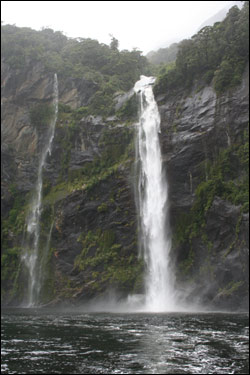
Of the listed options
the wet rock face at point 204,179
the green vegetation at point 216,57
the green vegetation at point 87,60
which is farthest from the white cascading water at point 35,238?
the green vegetation at point 216,57

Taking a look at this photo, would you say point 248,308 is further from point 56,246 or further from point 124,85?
point 124,85

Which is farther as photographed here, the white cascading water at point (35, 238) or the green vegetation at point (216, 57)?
the white cascading water at point (35, 238)

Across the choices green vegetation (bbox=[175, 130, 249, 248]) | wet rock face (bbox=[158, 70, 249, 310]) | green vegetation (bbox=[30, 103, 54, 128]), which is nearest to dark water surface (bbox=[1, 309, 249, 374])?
wet rock face (bbox=[158, 70, 249, 310])

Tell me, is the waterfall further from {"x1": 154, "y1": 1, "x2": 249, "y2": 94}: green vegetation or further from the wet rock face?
{"x1": 154, "y1": 1, "x2": 249, "y2": 94}: green vegetation

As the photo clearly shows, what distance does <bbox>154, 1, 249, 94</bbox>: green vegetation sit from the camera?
25.4m

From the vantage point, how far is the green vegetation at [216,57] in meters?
25.4

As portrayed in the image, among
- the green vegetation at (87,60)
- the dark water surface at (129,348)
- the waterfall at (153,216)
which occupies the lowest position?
the dark water surface at (129,348)

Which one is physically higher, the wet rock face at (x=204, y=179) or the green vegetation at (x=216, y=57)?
the green vegetation at (x=216, y=57)

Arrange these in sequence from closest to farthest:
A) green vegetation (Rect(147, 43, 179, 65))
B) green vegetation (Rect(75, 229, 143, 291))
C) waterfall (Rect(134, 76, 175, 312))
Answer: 1. waterfall (Rect(134, 76, 175, 312))
2. green vegetation (Rect(75, 229, 143, 291))
3. green vegetation (Rect(147, 43, 179, 65))

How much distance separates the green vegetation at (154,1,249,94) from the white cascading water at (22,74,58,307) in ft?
38.3

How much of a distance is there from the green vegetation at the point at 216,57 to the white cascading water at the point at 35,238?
38.3 feet

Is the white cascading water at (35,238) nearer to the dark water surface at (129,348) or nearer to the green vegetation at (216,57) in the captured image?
the green vegetation at (216,57)

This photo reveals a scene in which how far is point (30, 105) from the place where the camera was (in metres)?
37.2

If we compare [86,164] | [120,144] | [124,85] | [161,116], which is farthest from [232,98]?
[124,85]
